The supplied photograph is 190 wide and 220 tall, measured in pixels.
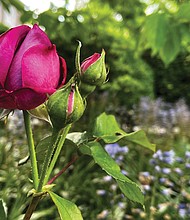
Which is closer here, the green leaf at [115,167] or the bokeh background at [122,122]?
the green leaf at [115,167]

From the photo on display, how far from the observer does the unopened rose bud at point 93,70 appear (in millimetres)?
455

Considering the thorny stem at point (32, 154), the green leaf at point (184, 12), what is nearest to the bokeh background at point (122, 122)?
the green leaf at point (184, 12)

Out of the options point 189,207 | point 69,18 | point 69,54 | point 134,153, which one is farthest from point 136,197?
point 69,54

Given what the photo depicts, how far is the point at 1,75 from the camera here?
1.43 ft

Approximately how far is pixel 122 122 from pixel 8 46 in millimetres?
3568

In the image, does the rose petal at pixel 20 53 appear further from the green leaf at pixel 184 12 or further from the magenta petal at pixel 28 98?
the green leaf at pixel 184 12

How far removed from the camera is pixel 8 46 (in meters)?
0.44

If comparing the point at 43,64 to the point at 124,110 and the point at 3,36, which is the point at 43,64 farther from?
the point at 124,110

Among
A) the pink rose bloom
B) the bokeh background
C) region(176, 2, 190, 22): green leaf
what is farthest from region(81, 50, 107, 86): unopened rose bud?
region(176, 2, 190, 22): green leaf

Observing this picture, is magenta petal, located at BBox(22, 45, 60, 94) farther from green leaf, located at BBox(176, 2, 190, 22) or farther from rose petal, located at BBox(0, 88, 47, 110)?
green leaf, located at BBox(176, 2, 190, 22)

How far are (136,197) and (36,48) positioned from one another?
19cm

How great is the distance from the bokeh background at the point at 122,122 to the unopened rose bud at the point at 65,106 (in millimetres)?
148

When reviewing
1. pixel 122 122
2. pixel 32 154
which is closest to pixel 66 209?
pixel 32 154

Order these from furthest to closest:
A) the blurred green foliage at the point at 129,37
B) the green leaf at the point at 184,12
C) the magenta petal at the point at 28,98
A: the blurred green foliage at the point at 129,37 → the green leaf at the point at 184,12 → the magenta petal at the point at 28,98
